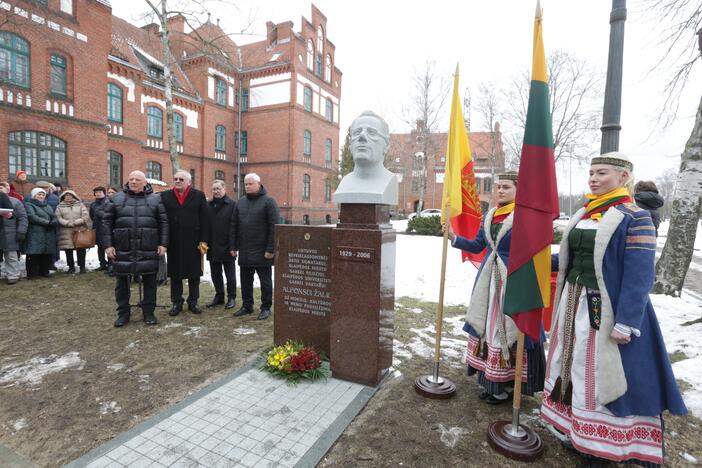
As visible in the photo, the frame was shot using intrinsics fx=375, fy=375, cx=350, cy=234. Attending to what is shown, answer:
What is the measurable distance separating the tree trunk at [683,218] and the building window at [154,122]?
24.6m

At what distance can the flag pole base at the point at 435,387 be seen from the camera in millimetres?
3334

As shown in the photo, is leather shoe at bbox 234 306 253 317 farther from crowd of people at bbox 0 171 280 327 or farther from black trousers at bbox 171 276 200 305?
black trousers at bbox 171 276 200 305

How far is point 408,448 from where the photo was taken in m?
2.65

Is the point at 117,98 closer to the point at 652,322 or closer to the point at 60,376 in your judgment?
the point at 60,376

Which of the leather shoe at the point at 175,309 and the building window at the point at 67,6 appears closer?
the leather shoe at the point at 175,309

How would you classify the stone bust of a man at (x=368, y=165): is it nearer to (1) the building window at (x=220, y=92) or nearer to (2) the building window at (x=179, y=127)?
(2) the building window at (x=179, y=127)

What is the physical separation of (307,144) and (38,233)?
2238cm

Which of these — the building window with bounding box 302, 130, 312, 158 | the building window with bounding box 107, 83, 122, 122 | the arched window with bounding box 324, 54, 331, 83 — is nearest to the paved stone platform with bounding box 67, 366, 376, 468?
the building window with bounding box 107, 83, 122, 122

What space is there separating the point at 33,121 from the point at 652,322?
1925cm

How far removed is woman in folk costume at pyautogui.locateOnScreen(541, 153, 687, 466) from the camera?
2229 mm

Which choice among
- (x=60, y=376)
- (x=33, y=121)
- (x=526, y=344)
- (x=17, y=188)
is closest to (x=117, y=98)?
(x=33, y=121)

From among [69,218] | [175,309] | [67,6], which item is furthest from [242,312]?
[67,6]

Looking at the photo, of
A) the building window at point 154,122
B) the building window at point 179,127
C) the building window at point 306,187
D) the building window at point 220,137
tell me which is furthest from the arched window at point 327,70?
the building window at point 154,122

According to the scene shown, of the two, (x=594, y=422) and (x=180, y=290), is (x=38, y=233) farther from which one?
(x=594, y=422)
